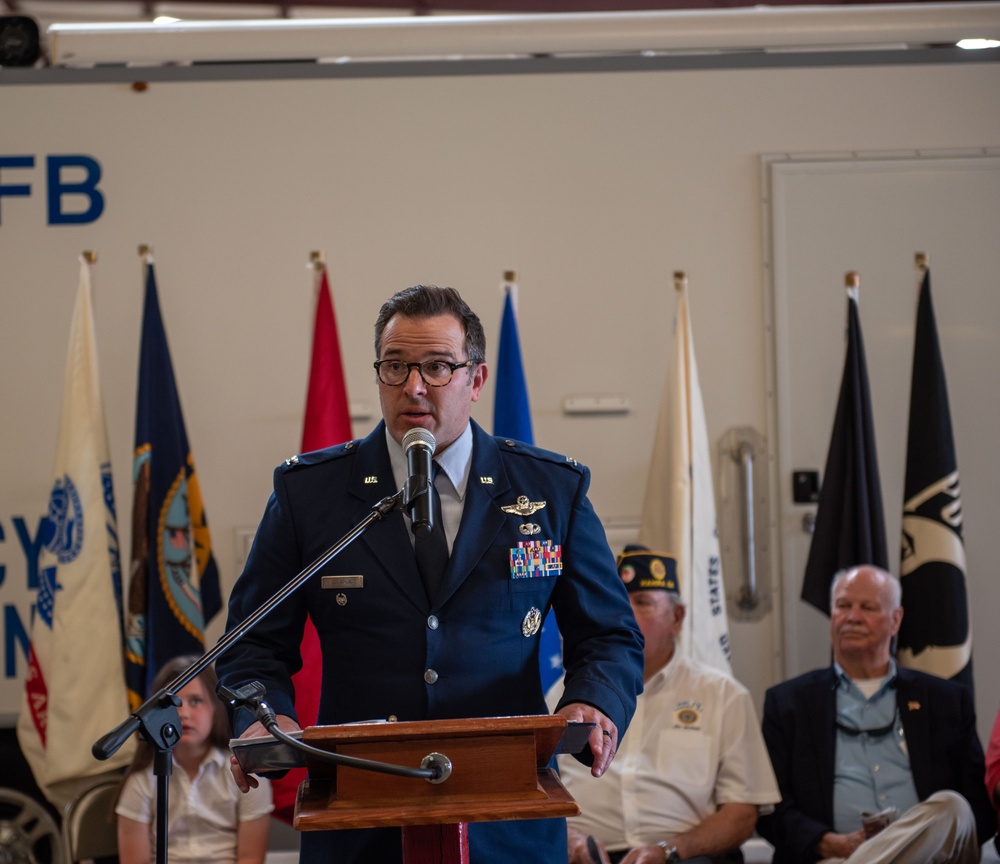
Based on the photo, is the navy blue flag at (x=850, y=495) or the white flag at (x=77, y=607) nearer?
the white flag at (x=77, y=607)

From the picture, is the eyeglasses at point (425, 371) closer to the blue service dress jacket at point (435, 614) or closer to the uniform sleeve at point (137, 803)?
the blue service dress jacket at point (435, 614)

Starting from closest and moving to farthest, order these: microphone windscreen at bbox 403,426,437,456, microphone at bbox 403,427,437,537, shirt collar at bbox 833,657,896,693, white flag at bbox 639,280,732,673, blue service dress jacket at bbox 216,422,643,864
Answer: microphone at bbox 403,427,437,537
microphone windscreen at bbox 403,426,437,456
blue service dress jacket at bbox 216,422,643,864
shirt collar at bbox 833,657,896,693
white flag at bbox 639,280,732,673

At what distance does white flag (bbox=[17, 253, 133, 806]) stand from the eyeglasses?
2.60 m

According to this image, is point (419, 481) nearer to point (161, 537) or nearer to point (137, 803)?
point (137, 803)

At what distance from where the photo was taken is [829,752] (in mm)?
3674

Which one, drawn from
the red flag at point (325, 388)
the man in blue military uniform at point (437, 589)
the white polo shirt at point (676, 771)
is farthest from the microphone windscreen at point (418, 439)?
the red flag at point (325, 388)

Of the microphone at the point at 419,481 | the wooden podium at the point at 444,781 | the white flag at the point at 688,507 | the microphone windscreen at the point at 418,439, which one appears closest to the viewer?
the wooden podium at the point at 444,781

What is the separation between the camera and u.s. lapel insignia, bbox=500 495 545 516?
6.45 feet

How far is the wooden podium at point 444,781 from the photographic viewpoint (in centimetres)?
142

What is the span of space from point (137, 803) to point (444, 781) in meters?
2.29

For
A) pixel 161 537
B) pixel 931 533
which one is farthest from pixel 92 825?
pixel 931 533

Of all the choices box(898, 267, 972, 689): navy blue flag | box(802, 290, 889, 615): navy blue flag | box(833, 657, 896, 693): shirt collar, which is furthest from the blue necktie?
box(898, 267, 972, 689): navy blue flag

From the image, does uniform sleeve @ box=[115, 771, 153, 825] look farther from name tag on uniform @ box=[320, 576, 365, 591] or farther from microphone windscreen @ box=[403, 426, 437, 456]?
microphone windscreen @ box=[403, 426, 437, 456]

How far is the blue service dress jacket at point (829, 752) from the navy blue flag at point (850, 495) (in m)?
0.53
